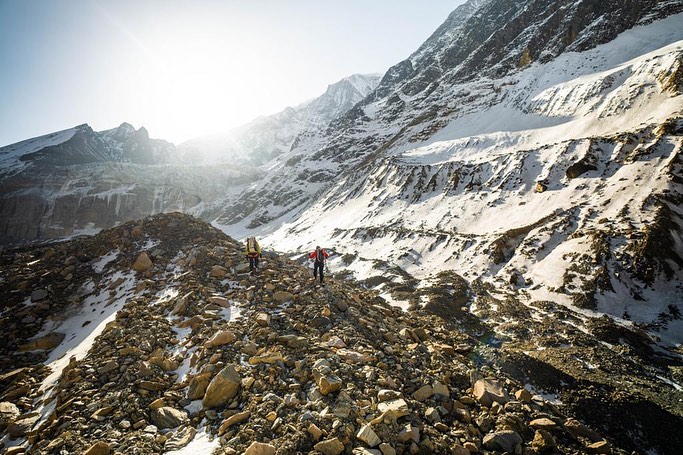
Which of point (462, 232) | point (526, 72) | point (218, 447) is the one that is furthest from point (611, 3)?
point (218, 447)

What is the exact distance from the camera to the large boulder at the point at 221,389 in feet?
21.5

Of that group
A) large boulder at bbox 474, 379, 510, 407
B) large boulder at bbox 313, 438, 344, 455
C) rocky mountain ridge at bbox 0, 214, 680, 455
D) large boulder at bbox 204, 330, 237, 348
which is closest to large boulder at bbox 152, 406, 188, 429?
rocky mountain ridge at bbox 0, 214, 680, 455

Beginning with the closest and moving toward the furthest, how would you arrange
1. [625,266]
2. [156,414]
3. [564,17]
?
[156,414], [625,266], [564,17]

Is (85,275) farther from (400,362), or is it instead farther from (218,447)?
(400,362)

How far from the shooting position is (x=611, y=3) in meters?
65.4

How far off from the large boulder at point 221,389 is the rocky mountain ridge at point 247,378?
0.03m

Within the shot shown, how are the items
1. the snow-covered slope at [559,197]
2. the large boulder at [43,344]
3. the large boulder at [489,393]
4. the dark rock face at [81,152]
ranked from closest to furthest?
1. the large boulder at [489,393]
2. the large boulder at [43,344]
3. the snow-covered slope at [559,197]
4. the dark rock face at [81,152]

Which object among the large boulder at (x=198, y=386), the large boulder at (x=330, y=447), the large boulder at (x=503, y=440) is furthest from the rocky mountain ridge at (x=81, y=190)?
the large boulder at (x=503, y=440)

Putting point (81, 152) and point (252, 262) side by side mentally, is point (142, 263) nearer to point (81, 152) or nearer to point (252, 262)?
point (252, 262)

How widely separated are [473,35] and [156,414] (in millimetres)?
173886

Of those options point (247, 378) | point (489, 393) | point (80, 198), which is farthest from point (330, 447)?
point (80, 198)

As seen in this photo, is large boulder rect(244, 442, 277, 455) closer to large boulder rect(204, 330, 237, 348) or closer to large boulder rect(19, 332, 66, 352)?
large boulder rect(204, 330, 237, 348)

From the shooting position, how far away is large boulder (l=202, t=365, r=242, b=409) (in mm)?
→ 6551

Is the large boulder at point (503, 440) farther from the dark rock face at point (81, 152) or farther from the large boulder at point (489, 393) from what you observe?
the dark rock face at point (81, 152)
